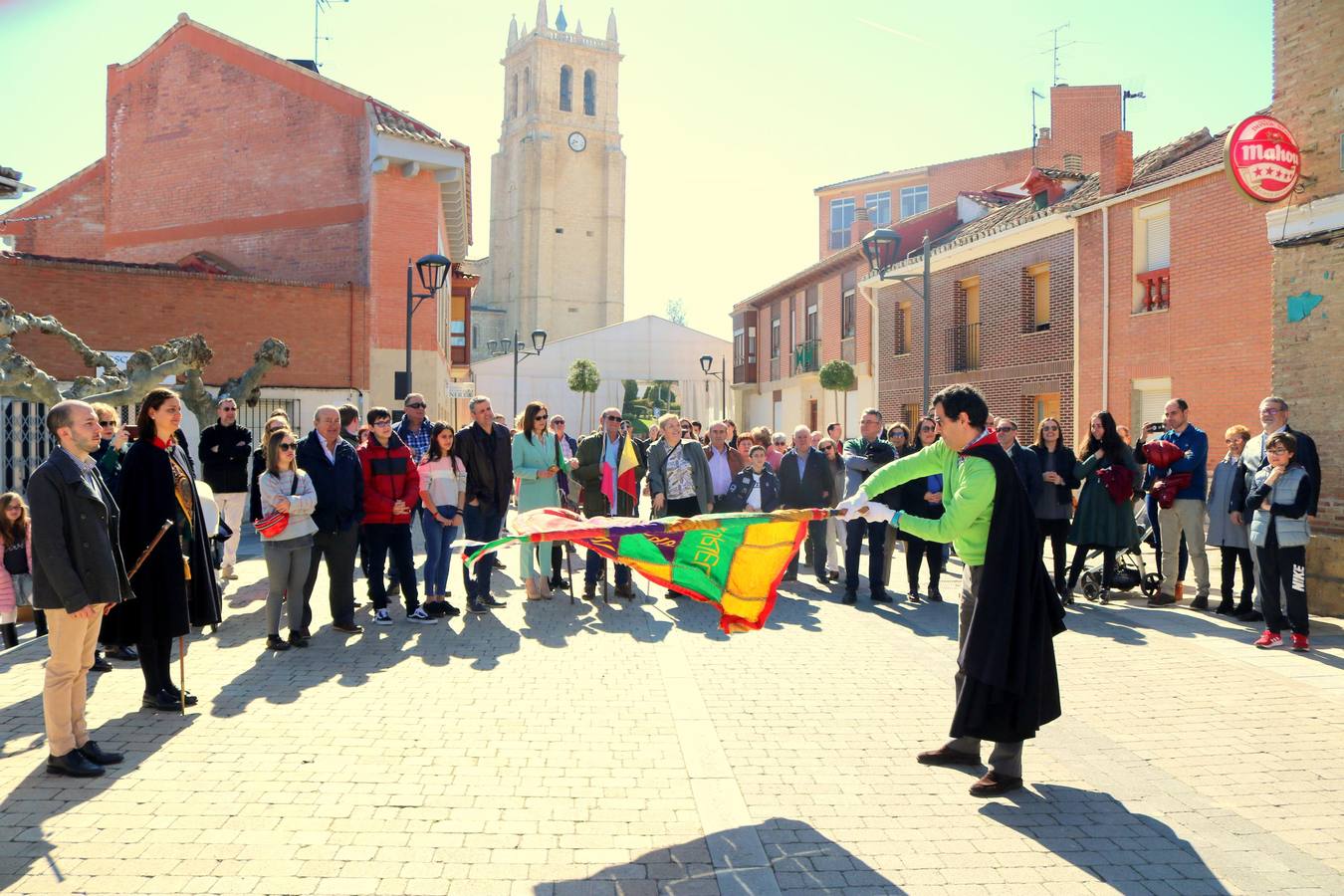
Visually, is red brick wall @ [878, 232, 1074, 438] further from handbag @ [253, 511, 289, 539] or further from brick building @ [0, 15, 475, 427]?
handbag @ [253, 511, 289, 539]

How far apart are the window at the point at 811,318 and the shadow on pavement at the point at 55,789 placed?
31.0 metres

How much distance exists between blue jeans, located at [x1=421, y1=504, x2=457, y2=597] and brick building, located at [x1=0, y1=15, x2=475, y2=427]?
13.1 metres

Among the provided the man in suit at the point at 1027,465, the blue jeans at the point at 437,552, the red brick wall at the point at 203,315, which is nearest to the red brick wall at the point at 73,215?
the red brick wall at the point at 203,315

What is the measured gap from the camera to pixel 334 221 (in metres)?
24.2

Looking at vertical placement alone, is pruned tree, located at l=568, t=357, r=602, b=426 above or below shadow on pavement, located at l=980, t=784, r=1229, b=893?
above

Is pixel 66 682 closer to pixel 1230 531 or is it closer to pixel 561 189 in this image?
pixel 1230 531

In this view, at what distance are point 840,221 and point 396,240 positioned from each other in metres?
21.8

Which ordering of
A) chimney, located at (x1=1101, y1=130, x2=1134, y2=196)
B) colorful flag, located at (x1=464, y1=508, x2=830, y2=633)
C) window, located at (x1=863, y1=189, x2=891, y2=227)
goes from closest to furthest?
1. colorful flag, located at (x1=464, y1=508, x2=830, y2=633)
2. chimney, located at (x1=1101, y1=130, x2=1134, y2=196)
3. window, located at (x1=863, y1=189, x2=891, y2=227)

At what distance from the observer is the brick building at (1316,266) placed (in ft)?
31.9

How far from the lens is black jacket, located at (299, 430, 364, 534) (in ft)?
28.0

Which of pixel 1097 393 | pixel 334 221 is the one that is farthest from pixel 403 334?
pixel 1097 393

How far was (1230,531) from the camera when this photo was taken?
377 inches

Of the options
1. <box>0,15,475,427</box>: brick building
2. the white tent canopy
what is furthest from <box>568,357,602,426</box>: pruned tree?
<box>0,15,475,427</box>: brick building

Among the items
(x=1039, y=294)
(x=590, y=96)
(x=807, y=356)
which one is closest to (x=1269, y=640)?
(x=1039, y=294)
